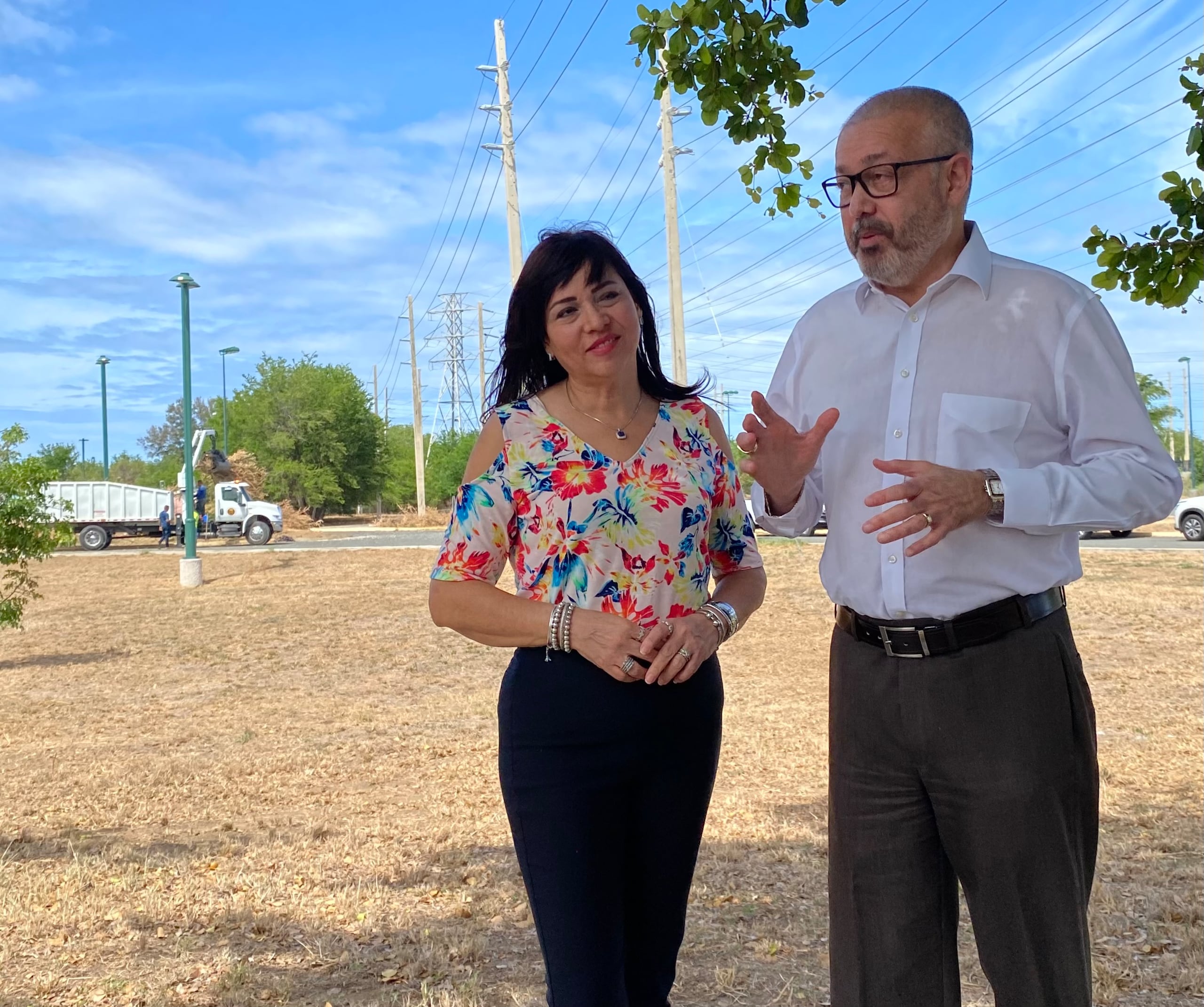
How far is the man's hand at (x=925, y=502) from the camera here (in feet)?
7.32

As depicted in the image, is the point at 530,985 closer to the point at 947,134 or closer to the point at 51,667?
the point at 947,134

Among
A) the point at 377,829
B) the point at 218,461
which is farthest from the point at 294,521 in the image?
the point at 377,829

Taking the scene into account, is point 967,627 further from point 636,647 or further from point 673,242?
point 673,242

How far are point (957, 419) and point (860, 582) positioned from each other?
1.32ft

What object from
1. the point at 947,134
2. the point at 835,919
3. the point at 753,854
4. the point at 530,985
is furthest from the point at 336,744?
the point at 947,134

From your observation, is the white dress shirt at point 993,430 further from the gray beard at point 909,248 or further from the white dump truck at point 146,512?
the white dump truck at point 146,512

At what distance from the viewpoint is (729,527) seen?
9.71ft

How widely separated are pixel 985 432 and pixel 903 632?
450 millimetres

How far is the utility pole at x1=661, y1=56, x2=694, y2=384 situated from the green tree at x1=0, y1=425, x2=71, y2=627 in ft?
42.9

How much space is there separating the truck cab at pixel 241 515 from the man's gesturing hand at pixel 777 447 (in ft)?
126

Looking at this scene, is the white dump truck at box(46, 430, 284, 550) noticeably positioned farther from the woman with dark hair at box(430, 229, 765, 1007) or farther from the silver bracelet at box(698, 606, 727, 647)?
the silver bracelet at box(698, 606, 727, 647)

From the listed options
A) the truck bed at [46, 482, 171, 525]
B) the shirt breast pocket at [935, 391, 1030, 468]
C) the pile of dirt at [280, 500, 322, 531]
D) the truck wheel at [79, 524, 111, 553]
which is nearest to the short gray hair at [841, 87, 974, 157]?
the shirt breast pocket at [935, 391, 1030, 468]

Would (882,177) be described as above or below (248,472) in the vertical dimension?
below

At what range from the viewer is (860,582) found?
2602 millimetres
